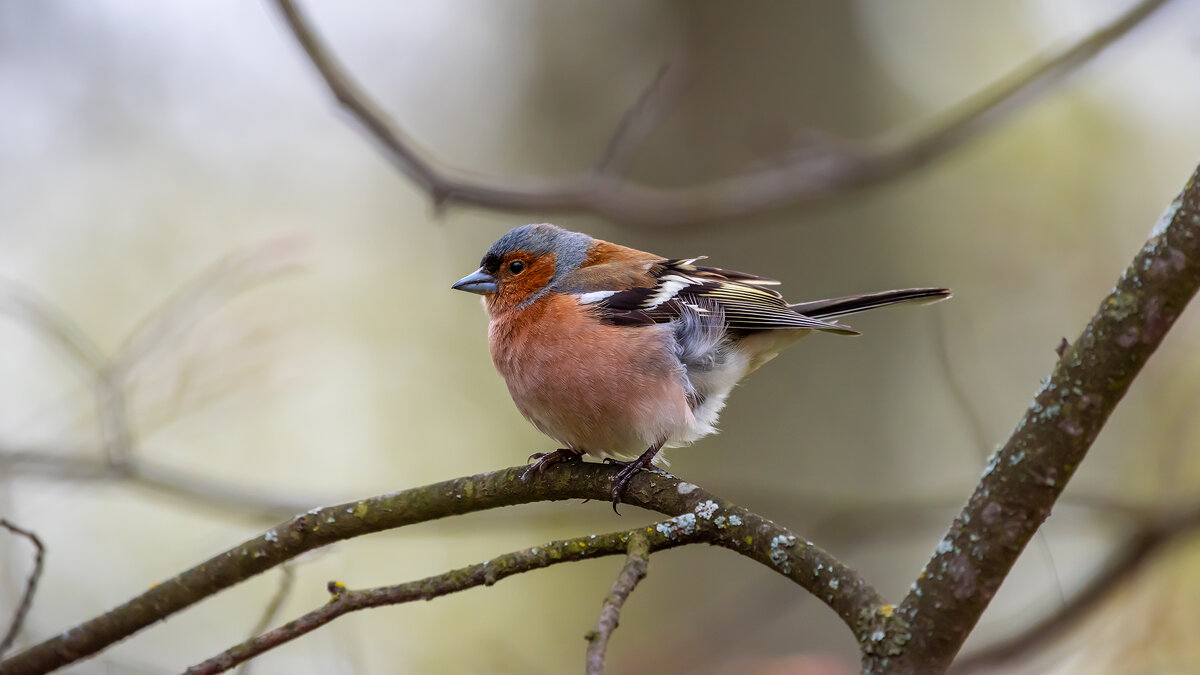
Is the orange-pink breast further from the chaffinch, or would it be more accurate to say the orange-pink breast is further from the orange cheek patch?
the orange cheek patch

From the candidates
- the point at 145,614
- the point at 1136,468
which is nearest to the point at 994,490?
the point at 145,614

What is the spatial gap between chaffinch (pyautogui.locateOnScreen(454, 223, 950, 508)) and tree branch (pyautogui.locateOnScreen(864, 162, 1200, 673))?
1259 millimetres

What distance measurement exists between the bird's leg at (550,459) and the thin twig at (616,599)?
2.08 ft

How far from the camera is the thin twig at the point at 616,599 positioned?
203 cm

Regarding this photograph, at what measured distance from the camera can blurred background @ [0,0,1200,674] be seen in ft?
15.3

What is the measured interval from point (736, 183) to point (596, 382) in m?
1.91

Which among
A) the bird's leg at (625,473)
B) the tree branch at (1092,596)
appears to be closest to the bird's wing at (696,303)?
the bird's leg at (625,473)

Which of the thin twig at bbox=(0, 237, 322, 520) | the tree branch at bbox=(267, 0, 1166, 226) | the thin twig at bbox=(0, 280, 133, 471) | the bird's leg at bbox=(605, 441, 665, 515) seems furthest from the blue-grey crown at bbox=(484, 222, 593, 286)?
the thin twig at bbox=(0, 280, 133, 471)

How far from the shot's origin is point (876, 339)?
21.6 feet

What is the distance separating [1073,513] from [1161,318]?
301cm

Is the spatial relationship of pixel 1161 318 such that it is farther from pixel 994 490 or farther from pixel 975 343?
pixel 975 343

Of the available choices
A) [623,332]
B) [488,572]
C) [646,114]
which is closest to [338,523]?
[488,572]

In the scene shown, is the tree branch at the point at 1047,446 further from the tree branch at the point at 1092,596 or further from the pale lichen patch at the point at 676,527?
the tree branch at the point at 1092,596

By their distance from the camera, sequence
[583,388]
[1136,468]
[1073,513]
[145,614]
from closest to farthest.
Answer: [145,614] → [583,388] → [1073,513] → [1136,468]
